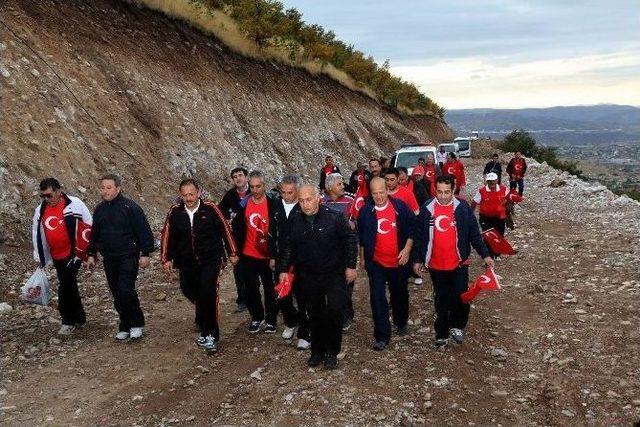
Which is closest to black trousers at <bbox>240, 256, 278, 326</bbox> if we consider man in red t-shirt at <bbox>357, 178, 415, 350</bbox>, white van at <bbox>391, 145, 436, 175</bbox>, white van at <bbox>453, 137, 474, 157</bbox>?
man in red t-shirt at <bbox>357, 178, 415, 350</bbox>

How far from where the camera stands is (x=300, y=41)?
30.2 m

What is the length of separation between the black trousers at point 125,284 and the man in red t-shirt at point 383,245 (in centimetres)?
288

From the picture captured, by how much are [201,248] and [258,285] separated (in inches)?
40.0

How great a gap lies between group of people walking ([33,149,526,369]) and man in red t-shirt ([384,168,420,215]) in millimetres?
809

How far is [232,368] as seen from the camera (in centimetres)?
619

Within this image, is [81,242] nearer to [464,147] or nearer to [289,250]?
[289,250]

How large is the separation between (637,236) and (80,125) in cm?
1290

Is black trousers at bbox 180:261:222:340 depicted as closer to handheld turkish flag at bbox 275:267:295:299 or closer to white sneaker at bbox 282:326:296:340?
white sneaker at bbox 282:326:296:340

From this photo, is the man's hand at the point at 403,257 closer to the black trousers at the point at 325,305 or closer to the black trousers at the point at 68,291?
the black trousers at the point at 325,305

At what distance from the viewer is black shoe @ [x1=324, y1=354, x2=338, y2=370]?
591 centimetres

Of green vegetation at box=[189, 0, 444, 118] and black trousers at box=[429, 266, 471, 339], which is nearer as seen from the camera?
black trousers at box=[429, 266, 471, 339]

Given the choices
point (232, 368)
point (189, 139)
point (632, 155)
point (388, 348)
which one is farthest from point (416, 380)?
point (632, 155)

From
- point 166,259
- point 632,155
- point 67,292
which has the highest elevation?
point 166,259

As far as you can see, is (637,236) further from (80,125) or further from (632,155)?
(632,155)
